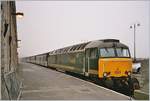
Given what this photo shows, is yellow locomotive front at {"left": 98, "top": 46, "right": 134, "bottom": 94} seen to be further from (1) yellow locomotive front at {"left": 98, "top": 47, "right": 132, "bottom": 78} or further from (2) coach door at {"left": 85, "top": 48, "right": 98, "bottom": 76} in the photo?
(2) coach door at {"left": 85, "top": 48, "right": 98, "bottom": 76}

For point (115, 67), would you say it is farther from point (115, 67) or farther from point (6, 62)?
point (6, 62)

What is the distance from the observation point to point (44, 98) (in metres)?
11.8

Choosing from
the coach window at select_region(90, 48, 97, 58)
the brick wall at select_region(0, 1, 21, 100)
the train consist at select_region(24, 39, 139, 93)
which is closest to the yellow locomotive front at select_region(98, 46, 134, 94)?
the train consist at select_region(24, 39, 139, 93)

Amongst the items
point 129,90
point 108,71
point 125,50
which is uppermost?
point 125,50

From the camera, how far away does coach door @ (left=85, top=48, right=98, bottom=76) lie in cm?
1815

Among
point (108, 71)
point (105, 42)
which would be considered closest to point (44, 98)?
point (108, 71)

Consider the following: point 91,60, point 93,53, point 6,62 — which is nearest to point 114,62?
point 93,53

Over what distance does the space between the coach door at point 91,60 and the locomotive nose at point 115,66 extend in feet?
1.94

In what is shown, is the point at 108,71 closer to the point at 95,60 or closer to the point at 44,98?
the point at 95,60

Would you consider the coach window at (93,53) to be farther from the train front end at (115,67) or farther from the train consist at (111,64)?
the train front end at (115,67)

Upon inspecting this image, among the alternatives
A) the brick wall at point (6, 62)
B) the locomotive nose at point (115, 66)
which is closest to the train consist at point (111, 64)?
the locomotive nose at point (115, 66)

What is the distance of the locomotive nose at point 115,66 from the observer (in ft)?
57.0

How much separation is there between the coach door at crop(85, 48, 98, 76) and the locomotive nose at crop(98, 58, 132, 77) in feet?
1.94

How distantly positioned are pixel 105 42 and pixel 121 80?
2.50 m
